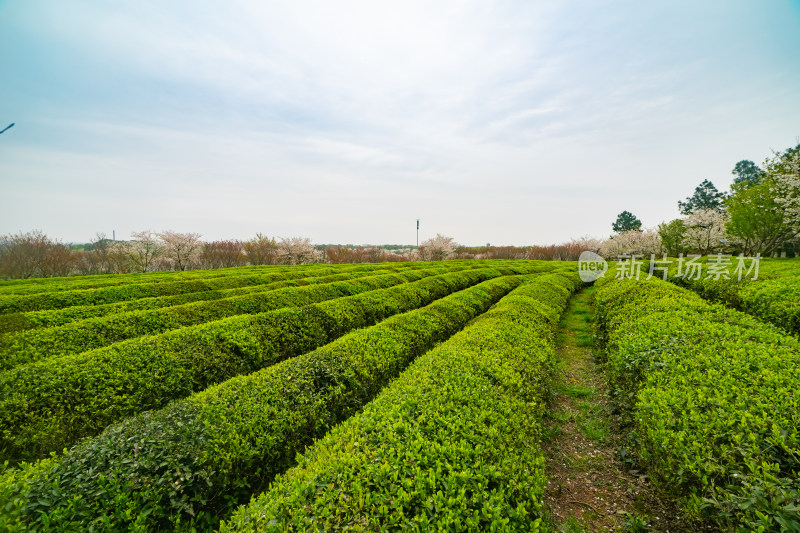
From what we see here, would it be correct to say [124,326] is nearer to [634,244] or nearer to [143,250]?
[143,250]

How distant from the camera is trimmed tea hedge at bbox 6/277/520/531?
3.14 metres

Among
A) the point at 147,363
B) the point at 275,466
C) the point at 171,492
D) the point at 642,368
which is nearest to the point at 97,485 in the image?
the point at 171,492

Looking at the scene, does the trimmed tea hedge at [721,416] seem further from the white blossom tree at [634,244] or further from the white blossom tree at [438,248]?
the white blossom tree at [634,244]

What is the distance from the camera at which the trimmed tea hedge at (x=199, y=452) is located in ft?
10.3

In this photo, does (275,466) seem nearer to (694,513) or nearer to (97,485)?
(97,485)

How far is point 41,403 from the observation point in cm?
523

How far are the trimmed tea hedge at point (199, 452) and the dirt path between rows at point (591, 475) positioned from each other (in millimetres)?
3547

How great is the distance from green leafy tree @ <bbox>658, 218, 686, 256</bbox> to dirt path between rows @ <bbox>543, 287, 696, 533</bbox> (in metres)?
55.2

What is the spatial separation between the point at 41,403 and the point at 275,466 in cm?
422

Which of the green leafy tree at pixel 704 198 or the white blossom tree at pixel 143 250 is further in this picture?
the green leafy tree at pixel 704 198

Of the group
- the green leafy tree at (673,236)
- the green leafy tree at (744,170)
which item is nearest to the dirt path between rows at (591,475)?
the green leafy tree at (673,236)
